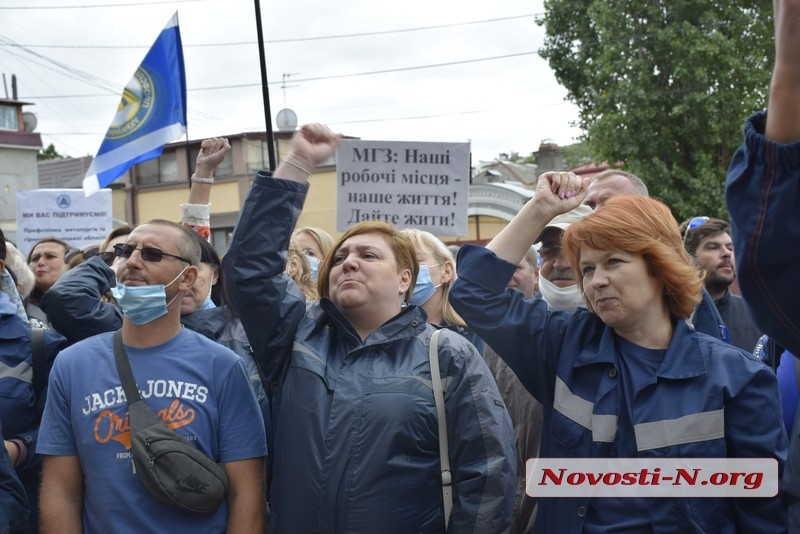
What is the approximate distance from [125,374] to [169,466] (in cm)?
37

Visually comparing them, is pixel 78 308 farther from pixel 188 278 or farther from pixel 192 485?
pixel 192 485

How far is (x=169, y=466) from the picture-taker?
110 inches

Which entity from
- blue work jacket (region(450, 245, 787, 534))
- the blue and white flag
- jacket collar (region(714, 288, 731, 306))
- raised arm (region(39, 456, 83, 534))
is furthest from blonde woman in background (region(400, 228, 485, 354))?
the blue and white flag

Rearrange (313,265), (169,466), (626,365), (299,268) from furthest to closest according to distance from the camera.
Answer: (313,265) < (299,268) < (169,466) < (626,365)

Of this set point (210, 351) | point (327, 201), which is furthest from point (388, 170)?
point (327, 201)

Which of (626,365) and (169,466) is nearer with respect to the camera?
(626,365)

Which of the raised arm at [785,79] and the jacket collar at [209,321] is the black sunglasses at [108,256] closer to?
the jacket collar at [209,321]

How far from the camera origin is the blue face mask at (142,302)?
3057mm

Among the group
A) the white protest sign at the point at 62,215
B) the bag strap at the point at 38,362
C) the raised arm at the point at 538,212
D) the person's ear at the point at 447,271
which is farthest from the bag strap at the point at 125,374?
the white protest sign at the point at 62,215

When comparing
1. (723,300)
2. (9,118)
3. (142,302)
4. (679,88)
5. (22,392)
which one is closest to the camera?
(142,302)

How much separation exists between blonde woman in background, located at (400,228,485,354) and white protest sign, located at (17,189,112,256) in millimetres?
6333

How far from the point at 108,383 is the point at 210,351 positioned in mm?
358

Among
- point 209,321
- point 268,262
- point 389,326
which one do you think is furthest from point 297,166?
point 209,321

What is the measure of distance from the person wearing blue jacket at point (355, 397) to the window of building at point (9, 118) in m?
34.6
